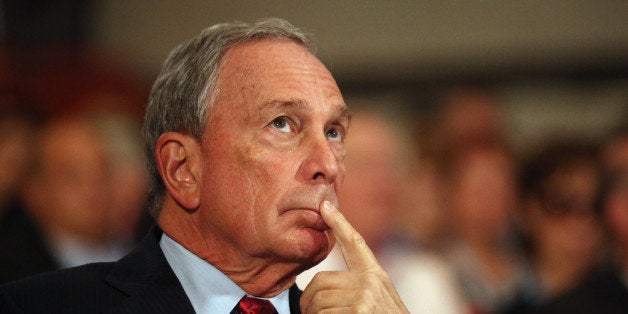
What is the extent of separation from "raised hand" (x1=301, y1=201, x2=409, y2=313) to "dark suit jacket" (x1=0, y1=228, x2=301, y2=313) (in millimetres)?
342

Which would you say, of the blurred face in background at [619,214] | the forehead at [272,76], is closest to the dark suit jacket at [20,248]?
the forehead at [272,76]

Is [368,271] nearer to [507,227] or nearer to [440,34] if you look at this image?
[507,227]

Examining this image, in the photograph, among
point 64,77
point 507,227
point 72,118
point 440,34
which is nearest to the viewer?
point 72,118

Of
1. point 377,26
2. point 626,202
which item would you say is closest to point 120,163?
point 626,202

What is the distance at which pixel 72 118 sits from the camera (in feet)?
15.9

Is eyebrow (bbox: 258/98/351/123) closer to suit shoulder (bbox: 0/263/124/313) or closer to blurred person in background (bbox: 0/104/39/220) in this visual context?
suit shoulder (bbox: 0/263/124/313)

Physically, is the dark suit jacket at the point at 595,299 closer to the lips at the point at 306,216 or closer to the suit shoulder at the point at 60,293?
the lips at the point at 306,216

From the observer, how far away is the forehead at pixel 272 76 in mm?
2828

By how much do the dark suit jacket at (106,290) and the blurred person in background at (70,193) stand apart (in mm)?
1498

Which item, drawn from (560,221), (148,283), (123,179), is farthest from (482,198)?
(148,283)

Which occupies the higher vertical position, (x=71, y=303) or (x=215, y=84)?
(x=215, y=84)

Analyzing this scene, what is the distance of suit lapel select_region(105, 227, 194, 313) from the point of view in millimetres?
2736

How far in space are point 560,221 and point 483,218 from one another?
18.7 inches

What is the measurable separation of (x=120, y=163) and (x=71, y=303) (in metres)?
2.29
